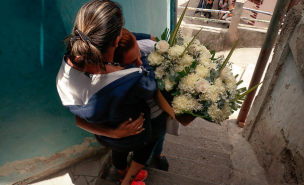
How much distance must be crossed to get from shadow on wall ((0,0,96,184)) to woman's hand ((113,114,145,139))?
1.01 metres

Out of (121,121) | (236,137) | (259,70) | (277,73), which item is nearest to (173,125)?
(121,121)

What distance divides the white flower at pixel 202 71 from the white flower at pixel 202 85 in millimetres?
103

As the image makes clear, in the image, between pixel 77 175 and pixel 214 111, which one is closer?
pixel 214 111

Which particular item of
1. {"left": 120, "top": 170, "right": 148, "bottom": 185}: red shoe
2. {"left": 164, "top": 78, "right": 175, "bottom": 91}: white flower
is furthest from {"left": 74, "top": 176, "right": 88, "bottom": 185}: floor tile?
{"left": 164, "top": 78, "right": 175, "bottom": 91}: white flower

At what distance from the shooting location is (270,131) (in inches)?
117

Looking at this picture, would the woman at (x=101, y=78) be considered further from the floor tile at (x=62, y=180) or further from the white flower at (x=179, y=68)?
the floor tile at (x=62, y=180)

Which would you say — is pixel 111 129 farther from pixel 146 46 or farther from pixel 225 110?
pixel 225 110

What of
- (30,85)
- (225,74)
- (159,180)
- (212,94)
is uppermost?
(225,74)

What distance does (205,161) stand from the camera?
10.1ft

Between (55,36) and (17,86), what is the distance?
0.62 metres

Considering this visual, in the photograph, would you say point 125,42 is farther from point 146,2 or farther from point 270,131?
point 270,131

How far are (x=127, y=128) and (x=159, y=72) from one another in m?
0.55

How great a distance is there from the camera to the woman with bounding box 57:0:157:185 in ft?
3.82

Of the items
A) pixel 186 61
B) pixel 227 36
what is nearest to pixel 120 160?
pixel 186 61
